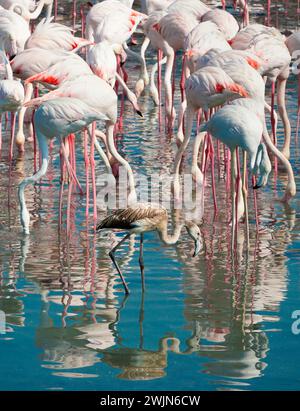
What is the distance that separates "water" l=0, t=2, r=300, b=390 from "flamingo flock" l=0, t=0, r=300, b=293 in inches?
9.5

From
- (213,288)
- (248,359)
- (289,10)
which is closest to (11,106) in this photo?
(213,288)

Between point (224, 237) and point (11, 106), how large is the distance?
2026 mm

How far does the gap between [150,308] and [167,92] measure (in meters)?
5.13

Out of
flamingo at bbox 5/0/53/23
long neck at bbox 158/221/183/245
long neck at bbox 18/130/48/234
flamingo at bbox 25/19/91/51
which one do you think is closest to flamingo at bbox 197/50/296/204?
long neck at bbox 158/221/183/245

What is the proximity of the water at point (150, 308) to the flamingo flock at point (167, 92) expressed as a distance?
0.24m

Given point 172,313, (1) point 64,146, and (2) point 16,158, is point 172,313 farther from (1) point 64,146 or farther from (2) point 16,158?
(2) point 16,158

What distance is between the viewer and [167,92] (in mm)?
11406

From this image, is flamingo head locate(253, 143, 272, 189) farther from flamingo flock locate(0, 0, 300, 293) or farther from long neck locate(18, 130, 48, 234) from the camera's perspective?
long neck locate(18, 130, 48, 234)

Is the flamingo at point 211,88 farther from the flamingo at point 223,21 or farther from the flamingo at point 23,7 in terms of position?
the flamingo at point 23,7

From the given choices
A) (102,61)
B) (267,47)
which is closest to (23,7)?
(102,61)

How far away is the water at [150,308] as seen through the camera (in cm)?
564

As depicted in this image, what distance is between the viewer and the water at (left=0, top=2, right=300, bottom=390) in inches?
222

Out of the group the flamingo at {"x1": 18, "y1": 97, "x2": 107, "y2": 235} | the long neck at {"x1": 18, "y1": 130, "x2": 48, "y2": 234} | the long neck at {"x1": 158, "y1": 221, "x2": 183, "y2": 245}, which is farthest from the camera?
the long neck at {"x1": 18, "y1": 130, "x2": 48, "y2": 234}
